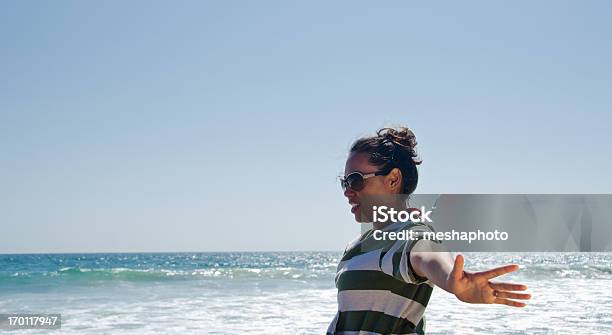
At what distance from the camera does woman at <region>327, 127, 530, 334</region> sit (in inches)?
48.6

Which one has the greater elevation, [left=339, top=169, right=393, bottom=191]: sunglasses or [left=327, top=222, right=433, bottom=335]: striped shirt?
[left=339, top=169, right=393, bottom=191]: sunglasses

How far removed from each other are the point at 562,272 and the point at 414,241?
900 inches

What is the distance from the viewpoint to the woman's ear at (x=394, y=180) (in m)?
1.68

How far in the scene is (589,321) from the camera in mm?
9570

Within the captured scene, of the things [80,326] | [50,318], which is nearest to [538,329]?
[80,326]

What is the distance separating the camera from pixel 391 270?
58.9 inches

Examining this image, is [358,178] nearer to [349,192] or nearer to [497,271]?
[349,192]

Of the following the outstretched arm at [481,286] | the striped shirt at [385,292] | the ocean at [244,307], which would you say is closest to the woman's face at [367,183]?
the striped shirt at [385,292]

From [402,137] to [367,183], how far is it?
0.14 meters

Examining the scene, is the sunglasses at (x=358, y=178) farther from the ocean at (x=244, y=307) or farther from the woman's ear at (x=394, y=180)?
the ocean at (x=244, y=307)

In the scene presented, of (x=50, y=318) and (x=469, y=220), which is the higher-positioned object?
(x=469, y=220)

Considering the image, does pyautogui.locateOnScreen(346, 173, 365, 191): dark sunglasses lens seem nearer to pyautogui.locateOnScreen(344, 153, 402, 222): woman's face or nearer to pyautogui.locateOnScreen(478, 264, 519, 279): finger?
pyautogui.locateOnScreen(344, 153, 402, 222): woman's face

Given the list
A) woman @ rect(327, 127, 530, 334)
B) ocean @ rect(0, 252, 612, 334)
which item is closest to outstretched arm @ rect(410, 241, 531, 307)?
woman @ rect(327, 127, 530, 334)

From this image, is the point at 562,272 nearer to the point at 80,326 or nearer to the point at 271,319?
the point at 271,319
